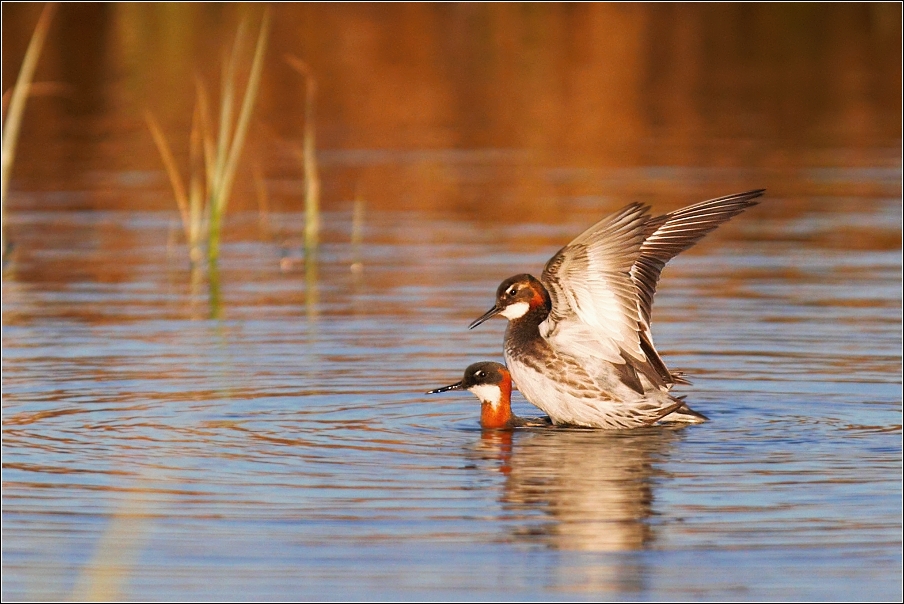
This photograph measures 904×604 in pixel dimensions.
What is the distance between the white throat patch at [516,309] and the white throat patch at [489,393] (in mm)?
425

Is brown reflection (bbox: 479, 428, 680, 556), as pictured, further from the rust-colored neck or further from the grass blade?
the grass blade

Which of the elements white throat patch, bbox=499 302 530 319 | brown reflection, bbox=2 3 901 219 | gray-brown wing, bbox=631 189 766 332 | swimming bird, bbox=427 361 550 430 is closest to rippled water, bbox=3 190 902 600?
swimming bird, bbox=427 361 550 430

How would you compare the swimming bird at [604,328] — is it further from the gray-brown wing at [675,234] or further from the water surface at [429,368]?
the water surface at [429,368]

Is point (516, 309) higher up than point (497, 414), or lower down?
higher up

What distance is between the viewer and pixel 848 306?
1371cm

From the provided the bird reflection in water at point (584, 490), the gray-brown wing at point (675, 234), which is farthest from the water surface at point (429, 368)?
the gray-brown wing at point (675, 234)

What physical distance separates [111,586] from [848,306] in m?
8.28

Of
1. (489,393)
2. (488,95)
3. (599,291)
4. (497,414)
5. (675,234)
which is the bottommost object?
(497,414)

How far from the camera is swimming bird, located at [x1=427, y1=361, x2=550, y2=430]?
1006 centimetres

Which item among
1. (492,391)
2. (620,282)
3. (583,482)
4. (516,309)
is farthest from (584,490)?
(516,309)

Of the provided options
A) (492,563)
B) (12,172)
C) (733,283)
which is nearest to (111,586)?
(492,563)

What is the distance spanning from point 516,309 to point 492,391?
495mm

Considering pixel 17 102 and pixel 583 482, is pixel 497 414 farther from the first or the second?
pixel 17 102

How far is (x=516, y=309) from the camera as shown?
33.2 feet
